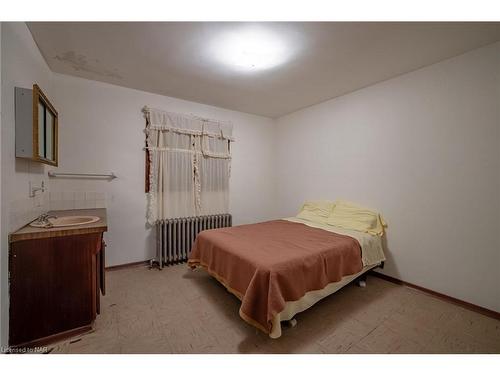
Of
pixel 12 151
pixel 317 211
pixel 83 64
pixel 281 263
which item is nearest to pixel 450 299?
pixel 317 211

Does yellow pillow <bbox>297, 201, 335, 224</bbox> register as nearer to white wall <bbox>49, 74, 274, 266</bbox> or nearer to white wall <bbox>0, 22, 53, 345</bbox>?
white wall <bbox>49, 74, 274, 266</bbox>

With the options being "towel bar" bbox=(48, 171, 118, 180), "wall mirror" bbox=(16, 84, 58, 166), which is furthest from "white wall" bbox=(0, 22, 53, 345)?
"towel bar" bbox=(48, 171, 118, 180)

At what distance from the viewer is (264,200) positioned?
426 cm

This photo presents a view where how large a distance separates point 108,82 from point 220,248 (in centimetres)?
258

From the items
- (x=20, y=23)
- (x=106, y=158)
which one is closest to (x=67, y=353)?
(x=106, y=158)

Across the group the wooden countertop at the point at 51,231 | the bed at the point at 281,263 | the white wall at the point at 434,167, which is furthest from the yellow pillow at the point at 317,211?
the wooden countertop at the point at 51,231

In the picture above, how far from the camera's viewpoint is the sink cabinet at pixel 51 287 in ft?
4.70

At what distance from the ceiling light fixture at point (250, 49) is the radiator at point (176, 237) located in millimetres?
2191

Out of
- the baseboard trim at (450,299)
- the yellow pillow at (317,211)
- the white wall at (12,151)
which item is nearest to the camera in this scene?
the white wall at (12,151)

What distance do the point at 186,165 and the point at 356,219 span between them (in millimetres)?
2572

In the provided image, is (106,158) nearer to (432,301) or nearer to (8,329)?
(8,329)

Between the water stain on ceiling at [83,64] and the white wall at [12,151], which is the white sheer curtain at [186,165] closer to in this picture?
the water stain on ceiling at [83,64]

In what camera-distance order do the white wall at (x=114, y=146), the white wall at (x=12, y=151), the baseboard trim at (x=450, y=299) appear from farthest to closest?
1. the white wall at (x=114, y=146)
2. the baseboard trim at (x=450, y=299)
3. the white wall at (x=12, y=151)

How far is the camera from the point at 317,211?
3.31 meters
